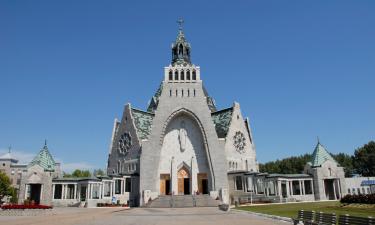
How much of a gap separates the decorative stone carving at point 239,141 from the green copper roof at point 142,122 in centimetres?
1555

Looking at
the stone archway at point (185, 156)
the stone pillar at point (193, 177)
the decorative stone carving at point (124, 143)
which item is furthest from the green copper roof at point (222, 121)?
the decorative stone carving at point (124, 143)

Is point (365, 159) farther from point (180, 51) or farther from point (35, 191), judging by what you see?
point (35, 191)

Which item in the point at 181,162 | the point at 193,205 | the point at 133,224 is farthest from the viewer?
the point at 181,162

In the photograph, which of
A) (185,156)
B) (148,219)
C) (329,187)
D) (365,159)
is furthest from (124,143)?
(365,159)

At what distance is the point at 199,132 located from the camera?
52.4 meters

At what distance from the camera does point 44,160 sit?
56312 mm

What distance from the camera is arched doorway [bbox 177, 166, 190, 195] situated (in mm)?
50812

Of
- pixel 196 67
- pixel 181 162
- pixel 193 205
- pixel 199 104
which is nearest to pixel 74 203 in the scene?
pixel 181 162

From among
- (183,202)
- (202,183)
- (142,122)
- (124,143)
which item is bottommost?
(183,202)

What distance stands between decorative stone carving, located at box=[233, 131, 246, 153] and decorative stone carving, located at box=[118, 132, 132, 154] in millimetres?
18675

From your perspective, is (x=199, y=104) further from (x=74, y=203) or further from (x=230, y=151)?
(x=74, y=203)

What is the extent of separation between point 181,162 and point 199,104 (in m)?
9.60

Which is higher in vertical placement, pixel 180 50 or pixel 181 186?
pixel 180 50

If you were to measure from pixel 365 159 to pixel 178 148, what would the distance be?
193ft
